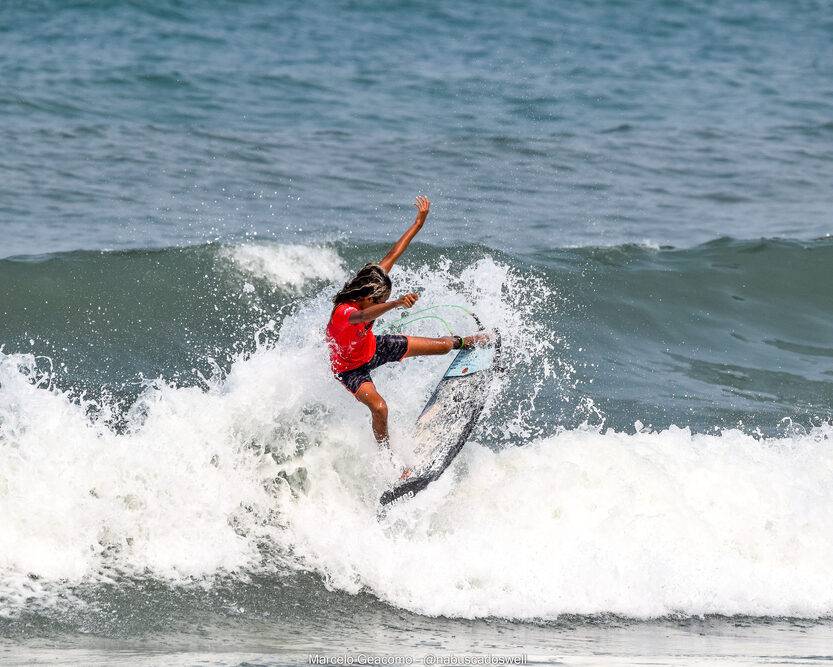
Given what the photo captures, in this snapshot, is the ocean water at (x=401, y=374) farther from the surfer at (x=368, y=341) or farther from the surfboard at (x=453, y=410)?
the surfer at (x=368, y=341)

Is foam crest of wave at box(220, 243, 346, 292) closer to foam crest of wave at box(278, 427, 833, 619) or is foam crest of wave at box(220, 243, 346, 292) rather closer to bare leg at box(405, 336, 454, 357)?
foam crest of wave at box(278, 427, 833, 619)

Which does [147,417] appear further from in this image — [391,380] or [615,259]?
[615,259]

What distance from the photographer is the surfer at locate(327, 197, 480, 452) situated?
6059 millimetres

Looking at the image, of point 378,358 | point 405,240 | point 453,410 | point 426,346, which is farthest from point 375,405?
point 405,240

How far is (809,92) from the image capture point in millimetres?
25141

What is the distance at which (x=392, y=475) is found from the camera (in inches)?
263

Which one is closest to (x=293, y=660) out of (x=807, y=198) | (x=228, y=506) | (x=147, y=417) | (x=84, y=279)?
(x=228, y=506)

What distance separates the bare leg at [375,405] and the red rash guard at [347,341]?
166mm

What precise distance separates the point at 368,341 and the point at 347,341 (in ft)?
0.55

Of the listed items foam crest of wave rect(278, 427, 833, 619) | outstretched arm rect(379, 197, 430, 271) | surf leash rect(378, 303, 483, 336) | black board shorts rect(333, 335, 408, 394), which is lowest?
foam crest of wave rect(278, 427, 833, 619)

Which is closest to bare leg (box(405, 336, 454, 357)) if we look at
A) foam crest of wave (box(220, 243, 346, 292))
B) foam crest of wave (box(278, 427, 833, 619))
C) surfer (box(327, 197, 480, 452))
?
surfer (box(327, 197, 480, 452))


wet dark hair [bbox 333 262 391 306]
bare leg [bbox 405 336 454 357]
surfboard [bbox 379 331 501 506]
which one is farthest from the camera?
surfboard [bbox 379 331 501 506]

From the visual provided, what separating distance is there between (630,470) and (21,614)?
4281 mm

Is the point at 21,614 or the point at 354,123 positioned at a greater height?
the point at 354,123
